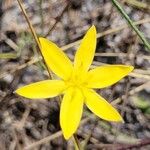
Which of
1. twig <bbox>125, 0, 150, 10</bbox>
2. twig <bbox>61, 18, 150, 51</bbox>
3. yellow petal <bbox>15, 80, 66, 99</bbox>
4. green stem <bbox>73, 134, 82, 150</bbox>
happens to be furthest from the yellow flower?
twig <bbox>125, 0, 150, 10</bbox>

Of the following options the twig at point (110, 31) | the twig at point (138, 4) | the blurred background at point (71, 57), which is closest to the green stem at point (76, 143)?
the blurred background at point (71, 57)

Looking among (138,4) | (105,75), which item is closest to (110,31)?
(138,4)

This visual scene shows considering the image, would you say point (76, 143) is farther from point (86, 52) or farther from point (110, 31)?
point (110, 31)

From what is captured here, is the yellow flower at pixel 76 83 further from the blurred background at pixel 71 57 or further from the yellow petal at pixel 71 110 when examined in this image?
the blurred background at pixel 71 57

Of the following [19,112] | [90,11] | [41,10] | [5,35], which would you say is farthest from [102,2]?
[19,112]

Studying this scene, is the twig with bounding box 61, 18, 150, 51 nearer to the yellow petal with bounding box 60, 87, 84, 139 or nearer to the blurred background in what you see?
the blurred background

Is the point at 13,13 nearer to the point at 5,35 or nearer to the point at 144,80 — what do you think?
the point at 5,35
